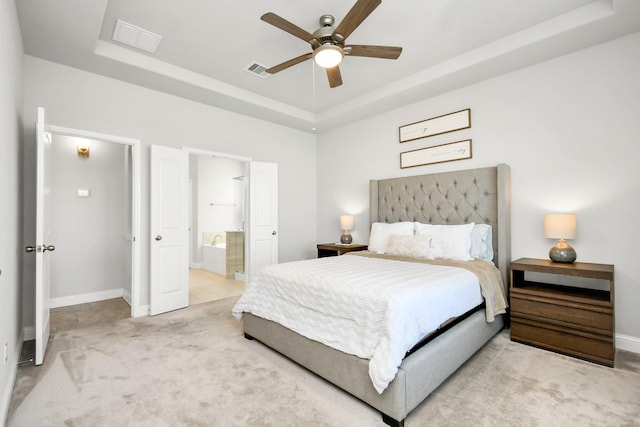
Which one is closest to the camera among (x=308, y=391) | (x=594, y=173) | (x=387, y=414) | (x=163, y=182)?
(x=387, y=414)

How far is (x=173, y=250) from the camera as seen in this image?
388 centimetres

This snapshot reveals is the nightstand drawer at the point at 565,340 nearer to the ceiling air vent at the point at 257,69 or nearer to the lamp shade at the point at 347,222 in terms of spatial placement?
the lamp shade at the point at 347,222

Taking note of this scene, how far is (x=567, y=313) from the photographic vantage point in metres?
2.54

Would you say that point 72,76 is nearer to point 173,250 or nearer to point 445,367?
point 173,250

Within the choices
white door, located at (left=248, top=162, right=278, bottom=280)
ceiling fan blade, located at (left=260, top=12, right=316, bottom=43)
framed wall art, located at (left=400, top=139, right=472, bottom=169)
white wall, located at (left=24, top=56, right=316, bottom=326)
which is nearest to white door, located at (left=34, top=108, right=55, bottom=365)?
white wall, located at (left=24, top=56, right=316, bottom=326)

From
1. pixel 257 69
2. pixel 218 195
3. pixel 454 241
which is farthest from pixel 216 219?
pixel 454 241

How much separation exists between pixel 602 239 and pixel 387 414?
262cm

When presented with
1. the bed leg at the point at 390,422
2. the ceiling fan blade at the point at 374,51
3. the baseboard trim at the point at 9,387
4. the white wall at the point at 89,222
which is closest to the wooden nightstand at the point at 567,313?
the bed leg at the point at 390,422

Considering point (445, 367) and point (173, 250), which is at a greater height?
point (173, 250)

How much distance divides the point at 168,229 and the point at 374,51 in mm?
3121

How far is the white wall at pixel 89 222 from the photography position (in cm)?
417

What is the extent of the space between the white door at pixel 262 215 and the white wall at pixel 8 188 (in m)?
2.63

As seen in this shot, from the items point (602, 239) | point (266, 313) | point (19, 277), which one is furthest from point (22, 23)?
point (602, 239)

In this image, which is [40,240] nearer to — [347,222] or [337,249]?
[337,249]
